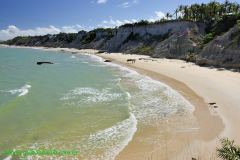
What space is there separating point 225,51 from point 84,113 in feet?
96.3

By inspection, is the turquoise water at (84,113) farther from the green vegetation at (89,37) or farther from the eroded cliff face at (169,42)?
the green vegetation at (89,37)

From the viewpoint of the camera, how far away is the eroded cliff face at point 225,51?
41.8 meters

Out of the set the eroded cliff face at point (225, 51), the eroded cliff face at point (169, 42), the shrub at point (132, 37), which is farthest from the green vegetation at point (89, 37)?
the eroded cliff face at point (225, 51)

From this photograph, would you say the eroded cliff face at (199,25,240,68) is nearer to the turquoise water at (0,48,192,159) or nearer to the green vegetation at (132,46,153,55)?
the turquoise water at (0,48,192,159)

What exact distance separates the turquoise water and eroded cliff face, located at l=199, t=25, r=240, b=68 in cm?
1361

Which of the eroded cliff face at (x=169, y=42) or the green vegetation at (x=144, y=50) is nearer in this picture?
the eroded cliff face at (x=169, y=42)

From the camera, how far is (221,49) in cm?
4500

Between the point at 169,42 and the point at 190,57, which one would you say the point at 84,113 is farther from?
the point at 169,42

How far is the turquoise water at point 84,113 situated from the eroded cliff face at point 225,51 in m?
13.6

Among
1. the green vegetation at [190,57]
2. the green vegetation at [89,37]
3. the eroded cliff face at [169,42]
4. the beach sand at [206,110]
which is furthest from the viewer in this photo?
the green vegetation at [89,37]

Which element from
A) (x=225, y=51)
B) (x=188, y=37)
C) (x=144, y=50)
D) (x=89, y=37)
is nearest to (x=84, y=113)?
(x=225, y=51)

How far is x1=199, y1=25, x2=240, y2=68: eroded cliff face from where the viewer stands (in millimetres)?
41816

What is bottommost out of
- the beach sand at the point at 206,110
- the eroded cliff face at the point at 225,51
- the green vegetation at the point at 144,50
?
the beach sand at the point at 206,110

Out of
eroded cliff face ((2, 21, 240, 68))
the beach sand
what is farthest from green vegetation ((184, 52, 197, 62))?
the beach sand
